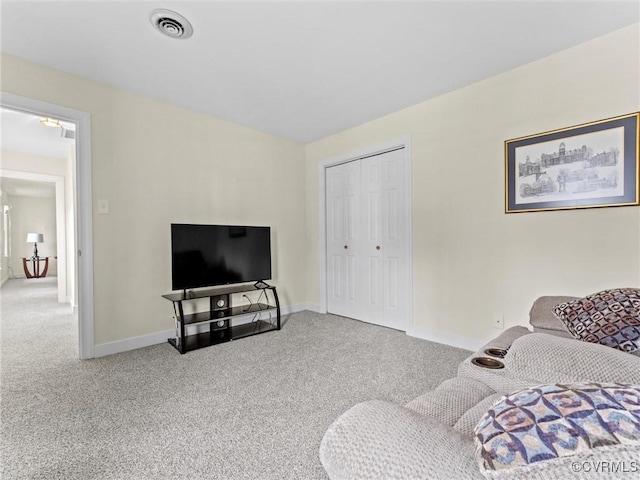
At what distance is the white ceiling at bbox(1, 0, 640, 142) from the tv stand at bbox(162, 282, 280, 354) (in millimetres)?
1966

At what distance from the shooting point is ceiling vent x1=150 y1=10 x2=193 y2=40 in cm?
194

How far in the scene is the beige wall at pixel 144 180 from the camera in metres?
2.74

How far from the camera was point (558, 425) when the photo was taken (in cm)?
46

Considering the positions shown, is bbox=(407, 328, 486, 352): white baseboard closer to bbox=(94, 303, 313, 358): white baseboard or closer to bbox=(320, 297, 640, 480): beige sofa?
bbox=(320, 297, 640, 480): beige sofa

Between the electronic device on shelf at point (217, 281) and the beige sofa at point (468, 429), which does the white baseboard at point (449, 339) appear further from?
the beige sofa at point (468, 429)

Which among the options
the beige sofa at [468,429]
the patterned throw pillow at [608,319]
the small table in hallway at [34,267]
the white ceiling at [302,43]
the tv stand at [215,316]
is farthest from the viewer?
the small table in hallway at [34,267]

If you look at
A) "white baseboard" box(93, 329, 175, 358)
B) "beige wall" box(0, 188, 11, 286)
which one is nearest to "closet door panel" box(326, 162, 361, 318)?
"white baseboard" box(93, 329, 175, 358)

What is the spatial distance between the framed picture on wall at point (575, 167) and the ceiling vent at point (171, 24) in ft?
8.50

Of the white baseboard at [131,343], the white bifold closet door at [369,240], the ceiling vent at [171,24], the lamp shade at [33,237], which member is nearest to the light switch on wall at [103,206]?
the white baseboard at [131,343]

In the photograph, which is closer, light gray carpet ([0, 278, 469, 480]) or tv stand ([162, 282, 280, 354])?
light gray carpet ([0, 278, 469, 480])

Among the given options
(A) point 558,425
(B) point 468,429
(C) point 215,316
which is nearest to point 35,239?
(C) point 215,316

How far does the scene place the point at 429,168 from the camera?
3.15 meters

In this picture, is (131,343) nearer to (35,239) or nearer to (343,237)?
(343,237)

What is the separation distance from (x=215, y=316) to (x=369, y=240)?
193 cm
